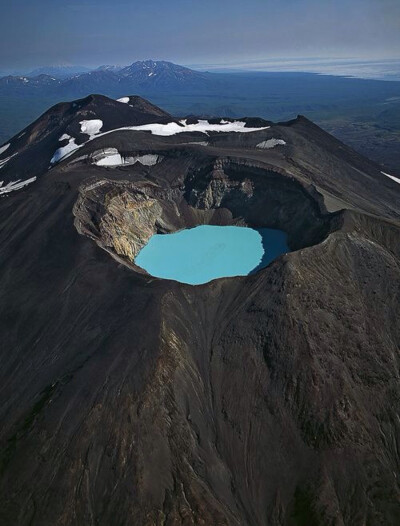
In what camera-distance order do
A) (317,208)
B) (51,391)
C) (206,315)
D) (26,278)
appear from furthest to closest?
1. (317,208)
2. (26,278)
3. (206,315)
4. (51,391)

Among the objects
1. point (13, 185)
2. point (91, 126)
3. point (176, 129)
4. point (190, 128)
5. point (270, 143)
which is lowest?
point (13, 185)

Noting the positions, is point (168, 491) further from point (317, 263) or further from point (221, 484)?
Answer: point (317, 263)

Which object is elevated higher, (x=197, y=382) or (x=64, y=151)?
(x=197, y=382)

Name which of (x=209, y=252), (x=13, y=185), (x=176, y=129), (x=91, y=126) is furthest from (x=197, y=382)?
(x=91, y=126)

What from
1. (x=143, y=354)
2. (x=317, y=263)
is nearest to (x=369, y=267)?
(x=317, y=263)

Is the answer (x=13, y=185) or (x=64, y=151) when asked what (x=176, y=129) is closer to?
(x=64, y=151)
